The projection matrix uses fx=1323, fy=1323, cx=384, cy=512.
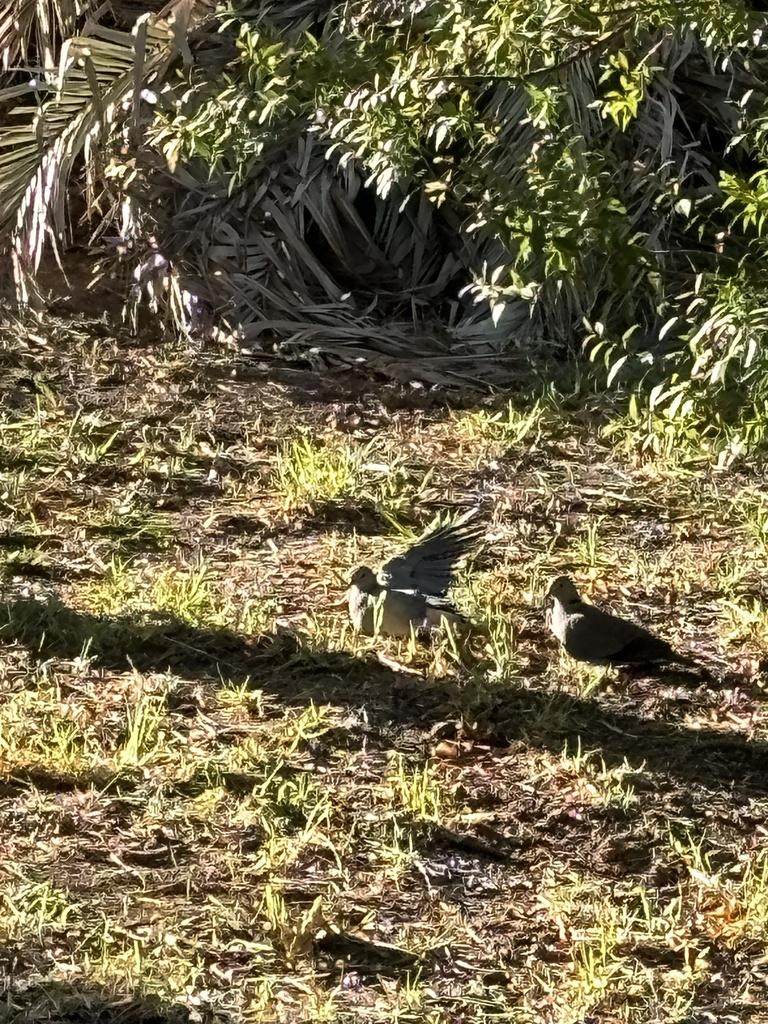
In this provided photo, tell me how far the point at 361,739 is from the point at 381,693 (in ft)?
0.80

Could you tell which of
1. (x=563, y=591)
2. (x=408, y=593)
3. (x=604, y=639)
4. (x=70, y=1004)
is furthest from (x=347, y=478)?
(x=70, y=1004)

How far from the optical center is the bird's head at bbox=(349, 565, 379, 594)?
4.17 meters

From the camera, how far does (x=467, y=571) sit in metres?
4.59

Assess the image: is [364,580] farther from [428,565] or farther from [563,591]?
[563,591]

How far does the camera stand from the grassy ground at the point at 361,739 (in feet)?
9.59

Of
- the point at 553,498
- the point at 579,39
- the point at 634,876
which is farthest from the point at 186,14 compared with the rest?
the point at 634,876

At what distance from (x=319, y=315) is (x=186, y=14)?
118 inches

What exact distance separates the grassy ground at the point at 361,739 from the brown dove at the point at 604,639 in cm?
12

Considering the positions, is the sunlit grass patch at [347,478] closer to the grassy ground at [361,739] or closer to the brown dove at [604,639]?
the grassy ground at [361,739]

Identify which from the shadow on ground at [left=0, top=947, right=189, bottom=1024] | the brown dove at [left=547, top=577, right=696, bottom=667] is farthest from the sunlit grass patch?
the shadow on ground at [left=0, top=947, right=189, bottom=1024]

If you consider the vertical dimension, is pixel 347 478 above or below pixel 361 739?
above

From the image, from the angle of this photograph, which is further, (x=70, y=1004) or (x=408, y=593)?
(x=408, y=593)

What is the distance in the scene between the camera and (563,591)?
4117mm

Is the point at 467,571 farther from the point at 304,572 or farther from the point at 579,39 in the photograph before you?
the point at 579,39
